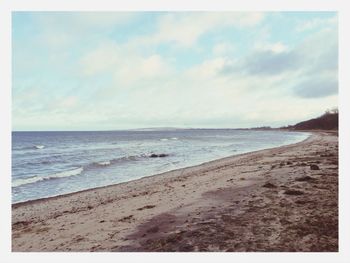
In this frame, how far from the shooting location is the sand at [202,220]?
466 cm

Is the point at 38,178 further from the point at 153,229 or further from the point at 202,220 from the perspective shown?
the point at 202,220

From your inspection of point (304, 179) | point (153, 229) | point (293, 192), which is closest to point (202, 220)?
point (153, 229)

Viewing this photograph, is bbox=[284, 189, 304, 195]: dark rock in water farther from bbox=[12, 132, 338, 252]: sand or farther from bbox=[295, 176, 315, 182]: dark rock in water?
bbox=[295, 176, 315, 182]: dark rock in water

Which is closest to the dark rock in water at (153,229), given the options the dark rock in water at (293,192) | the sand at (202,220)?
the sand at (202,220)

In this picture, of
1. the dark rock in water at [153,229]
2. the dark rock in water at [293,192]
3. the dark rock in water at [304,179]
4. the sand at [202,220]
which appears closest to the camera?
the sand at [202,220]

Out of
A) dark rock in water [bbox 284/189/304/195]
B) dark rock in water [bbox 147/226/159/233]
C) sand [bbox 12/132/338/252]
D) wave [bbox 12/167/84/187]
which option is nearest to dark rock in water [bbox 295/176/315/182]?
sand [bbox 12/132/338/252]

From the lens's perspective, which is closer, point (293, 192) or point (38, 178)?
point (293, 192)

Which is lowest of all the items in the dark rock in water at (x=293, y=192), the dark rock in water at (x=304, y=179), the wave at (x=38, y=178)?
the wave at (x=38, y=178)

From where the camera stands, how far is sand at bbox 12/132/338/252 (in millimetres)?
4656

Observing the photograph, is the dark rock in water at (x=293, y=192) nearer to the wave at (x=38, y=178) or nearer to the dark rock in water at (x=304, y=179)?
the dark rock in water at (x=304, y=179)

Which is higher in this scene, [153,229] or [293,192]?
[293,192]

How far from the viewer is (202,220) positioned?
5.54 metres
